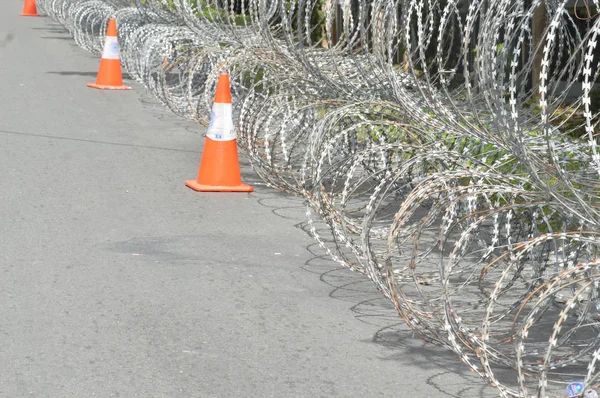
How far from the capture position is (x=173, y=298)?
649 centimetres

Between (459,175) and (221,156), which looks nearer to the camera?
(459,175)

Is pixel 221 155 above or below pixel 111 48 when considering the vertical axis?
below

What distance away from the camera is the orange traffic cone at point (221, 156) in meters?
9.90

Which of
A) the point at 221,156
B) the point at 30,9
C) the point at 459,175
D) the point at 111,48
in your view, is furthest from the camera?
the point at 30,9

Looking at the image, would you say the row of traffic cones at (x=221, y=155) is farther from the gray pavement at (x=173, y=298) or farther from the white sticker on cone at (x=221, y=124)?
the gray pavement at (x=173, y=298)

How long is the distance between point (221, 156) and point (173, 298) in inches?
141

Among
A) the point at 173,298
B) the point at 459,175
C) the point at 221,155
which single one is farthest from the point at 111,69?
the point at 459,175

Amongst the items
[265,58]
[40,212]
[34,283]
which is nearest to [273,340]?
[34,283]

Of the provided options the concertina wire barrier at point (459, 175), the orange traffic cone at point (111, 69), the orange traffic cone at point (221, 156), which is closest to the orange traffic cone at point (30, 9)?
the orange traffic cone at point (111, 69)

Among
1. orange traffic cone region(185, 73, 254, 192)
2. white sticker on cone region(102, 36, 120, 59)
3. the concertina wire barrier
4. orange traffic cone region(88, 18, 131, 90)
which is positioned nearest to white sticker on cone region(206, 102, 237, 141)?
orange traffic cone region(185, 73, 254, 192)

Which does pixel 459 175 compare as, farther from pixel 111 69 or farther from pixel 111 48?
pixel 111 69

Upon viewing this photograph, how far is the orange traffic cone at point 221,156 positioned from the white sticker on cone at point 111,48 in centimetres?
712

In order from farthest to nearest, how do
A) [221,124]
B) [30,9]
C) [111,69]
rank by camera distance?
[30,9] < [111,69] < [221,124]

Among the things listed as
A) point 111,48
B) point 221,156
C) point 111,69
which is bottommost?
point 111,69
